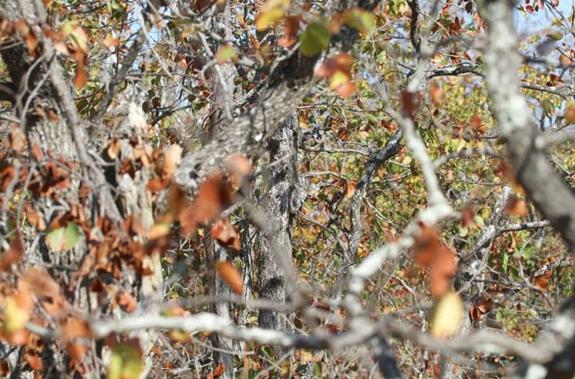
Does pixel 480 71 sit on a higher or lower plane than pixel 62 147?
higher

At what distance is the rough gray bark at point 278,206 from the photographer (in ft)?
17.5

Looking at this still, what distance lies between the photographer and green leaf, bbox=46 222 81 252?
8.62ft

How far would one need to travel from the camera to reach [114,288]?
2.68m

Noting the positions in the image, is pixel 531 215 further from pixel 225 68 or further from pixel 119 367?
pixel 119 367

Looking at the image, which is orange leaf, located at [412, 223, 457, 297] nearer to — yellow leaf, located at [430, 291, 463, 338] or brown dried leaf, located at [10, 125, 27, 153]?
yellow leaf, located at [430, 291, 463, 338]

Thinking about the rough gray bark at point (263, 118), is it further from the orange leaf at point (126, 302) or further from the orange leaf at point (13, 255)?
the orange leaf at point (13, 255)

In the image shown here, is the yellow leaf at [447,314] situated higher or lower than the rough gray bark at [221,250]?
lower

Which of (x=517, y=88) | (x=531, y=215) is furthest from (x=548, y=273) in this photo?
(x=517, y=88)

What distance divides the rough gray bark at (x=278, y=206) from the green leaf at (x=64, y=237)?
8.90 feet

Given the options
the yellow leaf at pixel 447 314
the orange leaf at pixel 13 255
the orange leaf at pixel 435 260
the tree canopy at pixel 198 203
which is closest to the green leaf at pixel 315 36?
the tree canopy at pixel 198 203

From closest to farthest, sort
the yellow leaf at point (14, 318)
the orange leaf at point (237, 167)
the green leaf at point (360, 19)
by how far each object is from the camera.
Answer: the yellow leaf at point (14, 318)
the green leaf at point (360, 19)
the orange leaf at point (237, 167)

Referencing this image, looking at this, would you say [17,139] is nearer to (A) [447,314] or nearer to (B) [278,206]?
(A) [447,314]

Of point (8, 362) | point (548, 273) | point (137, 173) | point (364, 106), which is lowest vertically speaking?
point (8, 362)

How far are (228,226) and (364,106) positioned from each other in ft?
13.1
